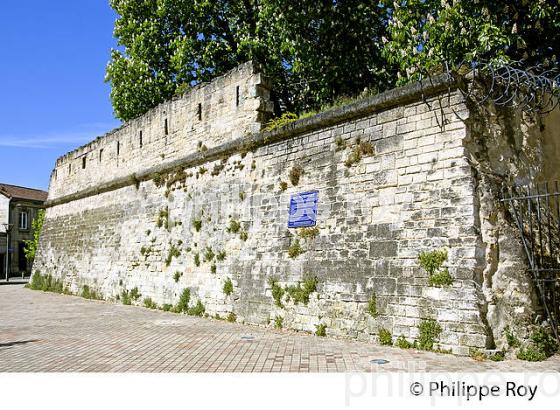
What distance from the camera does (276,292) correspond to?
8.84 meters

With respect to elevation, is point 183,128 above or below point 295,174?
above

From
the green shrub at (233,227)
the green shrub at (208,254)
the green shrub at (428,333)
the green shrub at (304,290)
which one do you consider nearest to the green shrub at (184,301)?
the green shrub at (208,254)

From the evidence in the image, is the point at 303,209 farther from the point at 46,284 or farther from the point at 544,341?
the point at 46,284

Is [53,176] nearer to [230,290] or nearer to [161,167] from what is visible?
[161,167]

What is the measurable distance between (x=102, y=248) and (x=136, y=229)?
2.34 meters

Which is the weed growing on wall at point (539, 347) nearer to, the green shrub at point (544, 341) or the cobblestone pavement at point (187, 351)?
the green shrub at point (544, 341)

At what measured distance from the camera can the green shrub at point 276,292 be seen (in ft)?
28.7

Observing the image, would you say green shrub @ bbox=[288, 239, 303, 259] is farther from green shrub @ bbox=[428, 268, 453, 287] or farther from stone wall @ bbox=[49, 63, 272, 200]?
stone wall @ bbox=[49, 63, 272, 200]

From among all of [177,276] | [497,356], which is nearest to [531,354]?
[497,356]

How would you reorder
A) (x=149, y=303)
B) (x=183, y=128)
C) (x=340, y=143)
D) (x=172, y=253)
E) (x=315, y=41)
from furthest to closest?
(x=315, y=41) < (x=183, y=128) < (x=149, y=303) < (x=172, y=253) < (x=340, y=143)

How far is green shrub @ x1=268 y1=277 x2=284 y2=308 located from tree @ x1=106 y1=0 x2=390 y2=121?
18.3 ft

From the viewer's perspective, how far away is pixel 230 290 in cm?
986

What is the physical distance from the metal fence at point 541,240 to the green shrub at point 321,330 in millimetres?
3042

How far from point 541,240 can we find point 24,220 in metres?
38.5
